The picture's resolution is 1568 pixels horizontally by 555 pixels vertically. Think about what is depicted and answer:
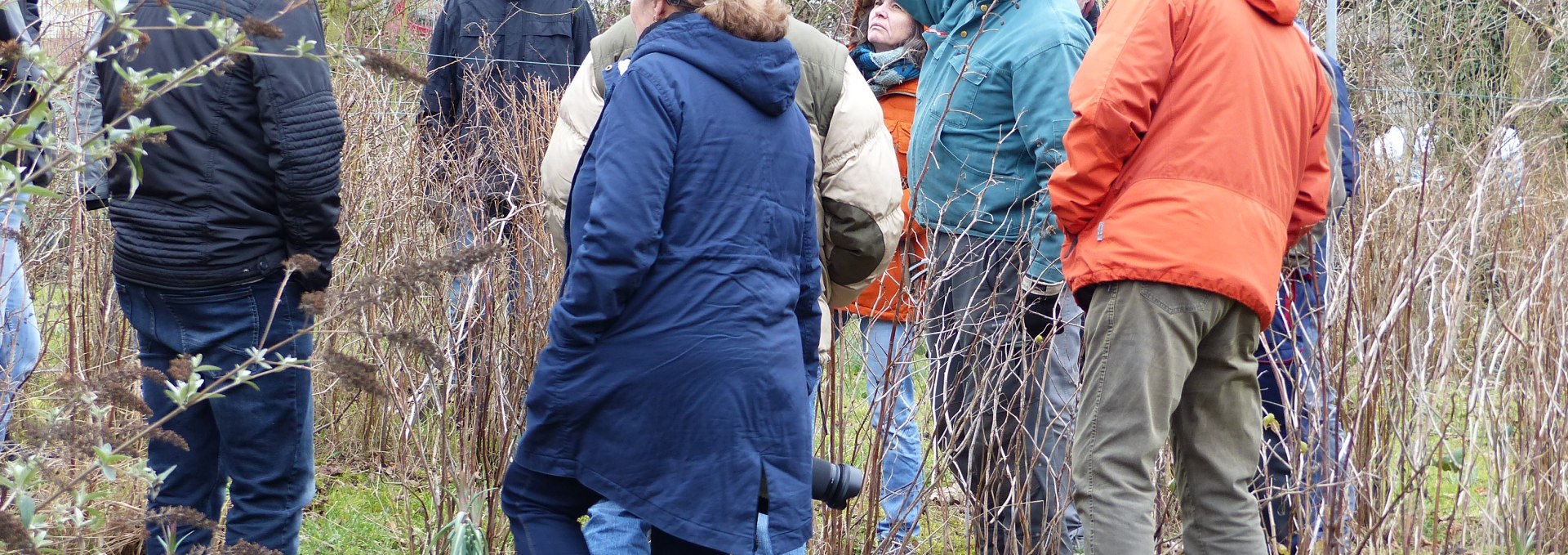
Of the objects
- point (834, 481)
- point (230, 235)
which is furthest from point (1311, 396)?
point (230, 235)

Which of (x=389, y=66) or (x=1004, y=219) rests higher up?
(x=389, y=66)

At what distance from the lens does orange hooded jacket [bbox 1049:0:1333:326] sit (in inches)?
102

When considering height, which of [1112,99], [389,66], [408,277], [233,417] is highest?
[389,66]

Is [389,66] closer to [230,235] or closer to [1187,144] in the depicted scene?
[230,235]

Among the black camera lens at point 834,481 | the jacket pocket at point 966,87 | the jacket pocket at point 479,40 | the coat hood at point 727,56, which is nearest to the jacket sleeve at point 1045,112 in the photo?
the jacket pocket at point 966,87

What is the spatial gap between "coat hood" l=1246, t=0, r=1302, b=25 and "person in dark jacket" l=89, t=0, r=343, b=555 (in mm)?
1941

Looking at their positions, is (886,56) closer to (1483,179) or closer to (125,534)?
(1483,179)

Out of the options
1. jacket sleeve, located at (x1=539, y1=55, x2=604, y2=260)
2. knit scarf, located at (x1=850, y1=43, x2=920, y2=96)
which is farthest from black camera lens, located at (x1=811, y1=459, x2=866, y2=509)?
knit scarf, located at (x1=850, y1=43, x2=920, y2=96)

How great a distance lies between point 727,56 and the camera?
2377mm

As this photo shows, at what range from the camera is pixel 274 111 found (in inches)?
105

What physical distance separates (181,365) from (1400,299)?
90.6 inches

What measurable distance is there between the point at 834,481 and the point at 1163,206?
87cm

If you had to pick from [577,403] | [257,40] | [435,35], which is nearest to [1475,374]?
[577,403]

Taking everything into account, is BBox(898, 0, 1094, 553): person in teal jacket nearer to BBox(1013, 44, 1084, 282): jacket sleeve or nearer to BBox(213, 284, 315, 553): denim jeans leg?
BBox(1013, 44, 1084, 282): jacket sleeve
